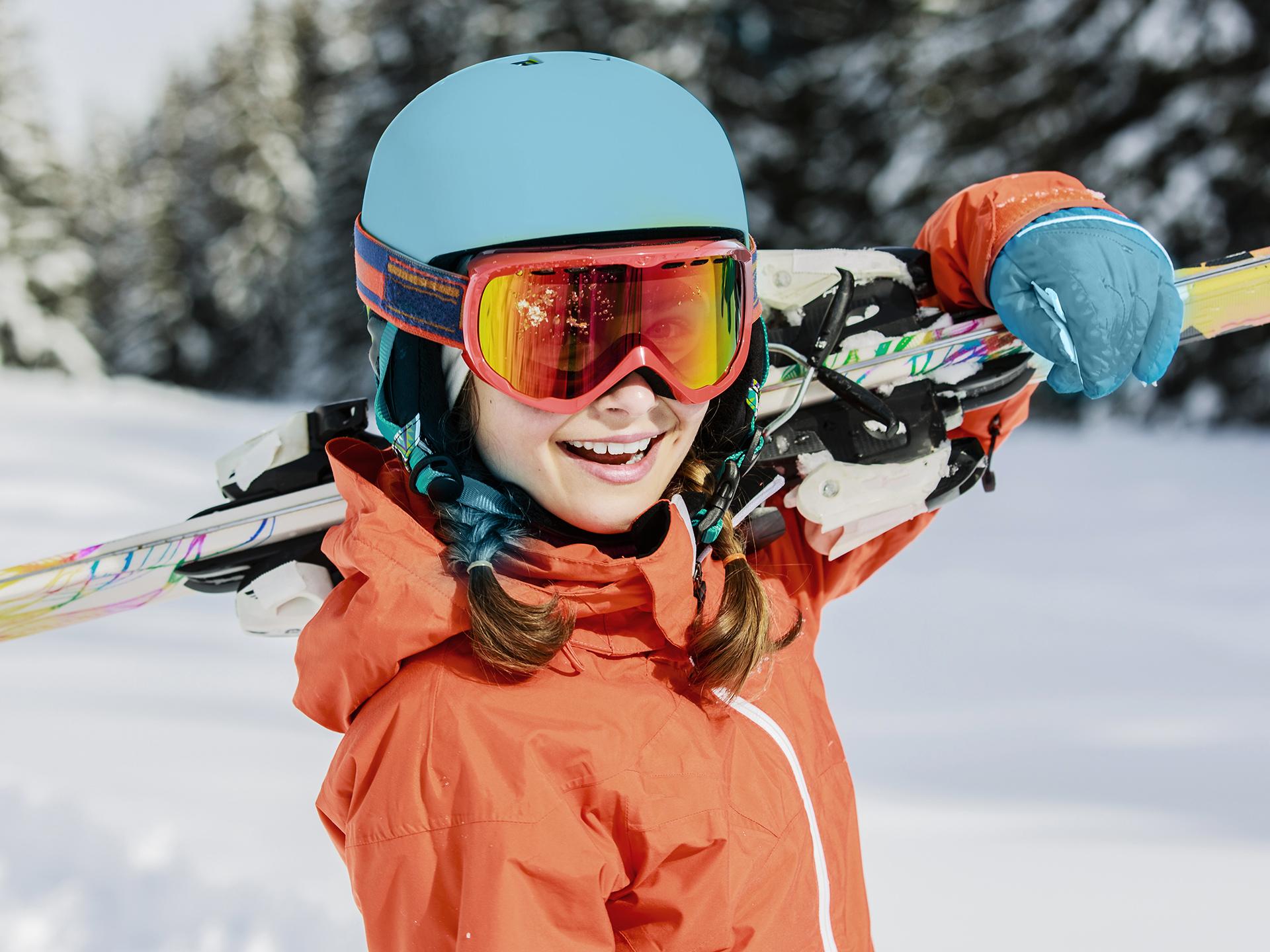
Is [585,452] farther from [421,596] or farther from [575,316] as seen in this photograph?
[421,596]

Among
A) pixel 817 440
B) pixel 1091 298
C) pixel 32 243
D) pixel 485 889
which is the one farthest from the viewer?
pixel 32 243

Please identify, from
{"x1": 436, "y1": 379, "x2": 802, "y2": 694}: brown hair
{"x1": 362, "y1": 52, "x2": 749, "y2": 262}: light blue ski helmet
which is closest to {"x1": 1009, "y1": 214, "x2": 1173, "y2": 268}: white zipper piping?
{"x1": 362, "y1": 52, "x2": 749, "y2": 262}: light blue ski helmet

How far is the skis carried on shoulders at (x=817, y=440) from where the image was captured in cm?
238

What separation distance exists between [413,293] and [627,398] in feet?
1.25

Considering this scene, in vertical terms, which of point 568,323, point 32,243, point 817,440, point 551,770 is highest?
point 568,323

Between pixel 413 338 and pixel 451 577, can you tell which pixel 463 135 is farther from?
pixel 451 577

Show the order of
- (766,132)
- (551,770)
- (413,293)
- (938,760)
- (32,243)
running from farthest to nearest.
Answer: (32,243) → (766,132) → (938,760) → (413,293) → (551,770)

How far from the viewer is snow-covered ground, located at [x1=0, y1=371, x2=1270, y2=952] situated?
3518 millimetres

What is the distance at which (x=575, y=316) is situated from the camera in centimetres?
179

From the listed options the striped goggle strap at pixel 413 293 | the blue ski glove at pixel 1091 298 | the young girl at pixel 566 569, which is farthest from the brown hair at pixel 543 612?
the blue ski glove at pixel 1091 298

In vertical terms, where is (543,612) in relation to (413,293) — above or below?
below

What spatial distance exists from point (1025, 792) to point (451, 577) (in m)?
3.19

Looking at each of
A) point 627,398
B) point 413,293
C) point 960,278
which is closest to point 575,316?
point 627,398

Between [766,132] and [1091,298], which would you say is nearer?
[1091,298]
